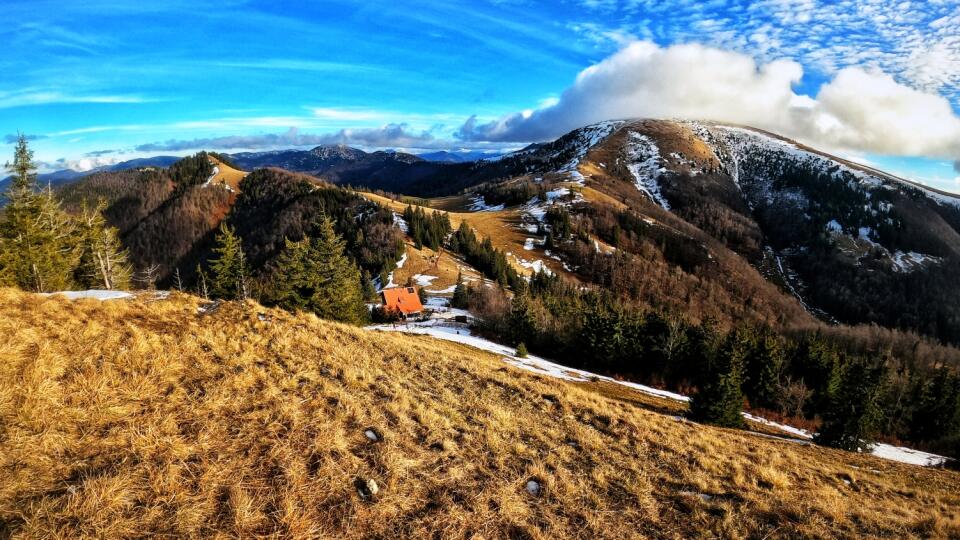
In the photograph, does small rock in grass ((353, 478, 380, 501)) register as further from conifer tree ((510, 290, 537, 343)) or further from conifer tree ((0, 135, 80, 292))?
conifer tree ((510, 290, 537, 343))

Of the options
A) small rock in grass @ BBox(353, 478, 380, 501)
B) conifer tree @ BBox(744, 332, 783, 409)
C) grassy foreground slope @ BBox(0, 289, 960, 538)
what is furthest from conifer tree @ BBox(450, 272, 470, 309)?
small rock in grass @ BBox(353, 478, 380, 501)

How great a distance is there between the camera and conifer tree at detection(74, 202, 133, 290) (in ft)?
176

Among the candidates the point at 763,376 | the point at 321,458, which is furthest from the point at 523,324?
the point at 321,458

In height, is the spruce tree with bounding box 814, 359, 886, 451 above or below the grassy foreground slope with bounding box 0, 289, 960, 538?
below

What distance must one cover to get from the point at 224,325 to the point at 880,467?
2989 cm

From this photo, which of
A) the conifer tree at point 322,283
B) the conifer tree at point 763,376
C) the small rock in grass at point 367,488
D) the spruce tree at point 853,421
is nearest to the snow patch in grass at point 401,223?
the conifer tree at point 322,283

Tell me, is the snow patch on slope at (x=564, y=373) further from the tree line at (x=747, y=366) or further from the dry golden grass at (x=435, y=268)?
the dry golden grass at (x=435, y=268)

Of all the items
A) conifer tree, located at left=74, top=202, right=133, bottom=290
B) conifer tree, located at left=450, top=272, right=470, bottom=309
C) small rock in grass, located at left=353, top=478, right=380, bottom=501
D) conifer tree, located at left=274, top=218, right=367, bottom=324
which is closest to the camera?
small rock in grass, located at left=353, top=478, right=380, bottom=501

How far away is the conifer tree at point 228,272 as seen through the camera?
60.1 meters

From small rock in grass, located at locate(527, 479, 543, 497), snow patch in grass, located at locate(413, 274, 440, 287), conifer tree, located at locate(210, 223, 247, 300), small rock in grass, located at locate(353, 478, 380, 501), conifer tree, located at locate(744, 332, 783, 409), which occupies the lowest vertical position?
conifer tree, located at locate(744, 332, 783, 409)

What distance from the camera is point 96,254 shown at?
53500 millimetres

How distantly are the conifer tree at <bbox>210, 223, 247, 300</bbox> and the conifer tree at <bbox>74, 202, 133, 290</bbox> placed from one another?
461 inches

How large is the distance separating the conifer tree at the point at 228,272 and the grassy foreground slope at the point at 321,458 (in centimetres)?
4891

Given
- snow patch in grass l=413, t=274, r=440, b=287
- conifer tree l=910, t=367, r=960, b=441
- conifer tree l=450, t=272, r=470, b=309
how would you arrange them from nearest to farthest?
conifer tree l=910, t=367, r=960, b=441 < conifer tree l=450, t=272, r=470, b=309 < snow patch in grass l=413, t=274, r=440, b=287
